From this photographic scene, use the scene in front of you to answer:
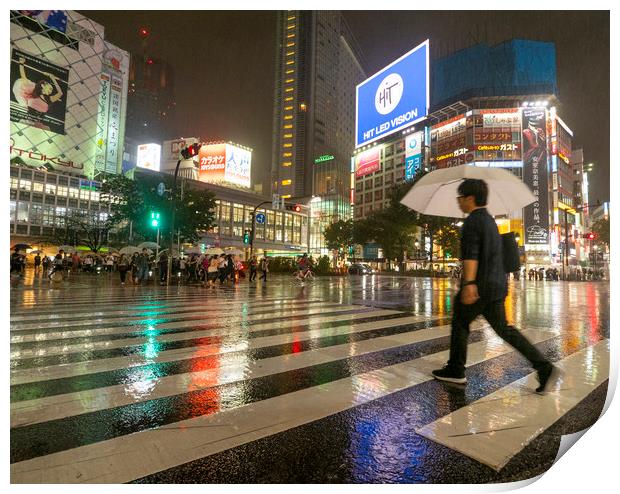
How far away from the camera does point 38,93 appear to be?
66.6m

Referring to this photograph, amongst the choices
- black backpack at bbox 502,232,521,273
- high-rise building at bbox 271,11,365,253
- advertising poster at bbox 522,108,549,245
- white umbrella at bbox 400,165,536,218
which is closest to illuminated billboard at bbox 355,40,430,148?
advertising poster at bbox 522,108,549,245

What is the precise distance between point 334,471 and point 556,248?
70.6 meters

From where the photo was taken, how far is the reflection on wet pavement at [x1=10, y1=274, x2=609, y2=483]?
201 cm

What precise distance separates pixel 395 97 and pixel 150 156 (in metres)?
49.6

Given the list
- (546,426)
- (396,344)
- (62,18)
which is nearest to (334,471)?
(546,426)

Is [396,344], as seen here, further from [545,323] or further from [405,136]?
[405,136]

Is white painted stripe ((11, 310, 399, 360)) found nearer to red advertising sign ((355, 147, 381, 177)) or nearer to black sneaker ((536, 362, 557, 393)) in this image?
black sneaker ((536, 362, 557, 393))

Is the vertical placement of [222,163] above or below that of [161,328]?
above

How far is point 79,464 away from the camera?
1989 millimetres

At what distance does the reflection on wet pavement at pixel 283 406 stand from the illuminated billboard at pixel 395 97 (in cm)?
5372

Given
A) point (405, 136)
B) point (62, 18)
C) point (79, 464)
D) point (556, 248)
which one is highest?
point (62, 18)

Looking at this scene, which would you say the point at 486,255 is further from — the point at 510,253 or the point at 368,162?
the point at 368,162

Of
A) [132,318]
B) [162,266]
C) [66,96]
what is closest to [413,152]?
[162,266]

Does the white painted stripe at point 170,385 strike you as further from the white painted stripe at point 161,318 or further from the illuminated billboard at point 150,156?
the illuminated billboard at point 150,156
